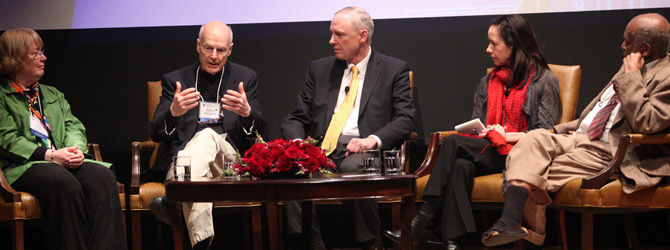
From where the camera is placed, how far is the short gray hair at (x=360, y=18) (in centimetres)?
434

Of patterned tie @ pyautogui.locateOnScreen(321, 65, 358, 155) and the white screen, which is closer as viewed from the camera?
patterned tie @ pyautogui.locateOnScreen(321, 65, 358, 155)

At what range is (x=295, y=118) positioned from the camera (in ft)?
14.4

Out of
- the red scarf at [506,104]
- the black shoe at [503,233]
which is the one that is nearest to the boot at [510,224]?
the black shoe at [503,233]

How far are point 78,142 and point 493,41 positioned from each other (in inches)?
94.0

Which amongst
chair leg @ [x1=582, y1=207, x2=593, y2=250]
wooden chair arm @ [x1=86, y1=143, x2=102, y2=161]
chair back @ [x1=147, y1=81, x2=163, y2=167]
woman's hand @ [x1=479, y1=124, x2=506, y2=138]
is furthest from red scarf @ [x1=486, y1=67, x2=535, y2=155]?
wooden chair arm @ [x1=86, y1=143, x2=102, y2=161]

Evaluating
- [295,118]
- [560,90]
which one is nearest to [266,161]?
[295,118]

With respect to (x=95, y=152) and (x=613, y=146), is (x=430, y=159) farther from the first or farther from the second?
(x=95, y=152)

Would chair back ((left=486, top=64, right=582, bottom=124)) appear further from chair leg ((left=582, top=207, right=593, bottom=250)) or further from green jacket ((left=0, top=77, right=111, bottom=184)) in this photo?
green jacket ((left=0, top=77, right=111, bottom=184))

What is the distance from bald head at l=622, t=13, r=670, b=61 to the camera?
3500 millimetres

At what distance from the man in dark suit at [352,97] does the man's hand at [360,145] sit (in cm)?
4

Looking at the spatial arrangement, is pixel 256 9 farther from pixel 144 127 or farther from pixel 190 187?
pixel 190 187

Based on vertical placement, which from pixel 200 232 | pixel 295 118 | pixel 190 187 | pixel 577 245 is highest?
pixel 295 118

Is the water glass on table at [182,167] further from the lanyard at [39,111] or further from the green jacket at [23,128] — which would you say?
the lanyard at [39,111]

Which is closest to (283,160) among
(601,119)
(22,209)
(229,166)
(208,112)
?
(229,166)
